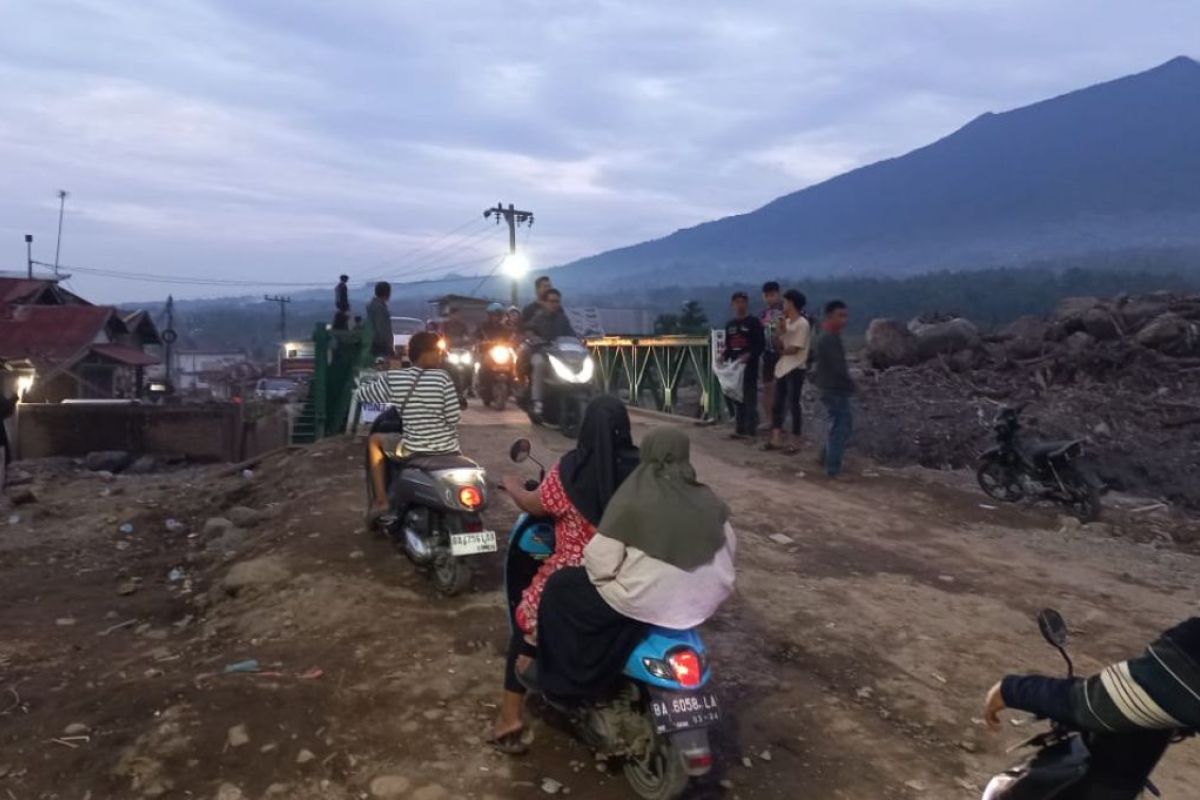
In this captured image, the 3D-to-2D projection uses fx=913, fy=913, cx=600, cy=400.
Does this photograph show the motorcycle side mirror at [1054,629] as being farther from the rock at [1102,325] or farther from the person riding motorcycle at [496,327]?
the rock at [1102,325]

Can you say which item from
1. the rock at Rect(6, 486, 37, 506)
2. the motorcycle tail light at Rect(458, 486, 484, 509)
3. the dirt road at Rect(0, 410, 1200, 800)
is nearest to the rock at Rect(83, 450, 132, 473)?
the rock at Rect(6, 486, 37, 506)

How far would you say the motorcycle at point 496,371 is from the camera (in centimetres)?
Result: 1332

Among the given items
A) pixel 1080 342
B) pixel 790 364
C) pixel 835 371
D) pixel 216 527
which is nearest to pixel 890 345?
pixel 1080 342

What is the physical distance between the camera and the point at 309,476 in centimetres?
946

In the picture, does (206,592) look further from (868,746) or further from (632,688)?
(868,746)

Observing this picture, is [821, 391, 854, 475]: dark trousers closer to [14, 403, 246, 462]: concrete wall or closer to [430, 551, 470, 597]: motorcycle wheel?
[430, 551, 470, 597]: motorcycle wheel

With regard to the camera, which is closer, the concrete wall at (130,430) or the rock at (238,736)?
the rock at (238,736)

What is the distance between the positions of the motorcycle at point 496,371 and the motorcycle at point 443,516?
7.24m

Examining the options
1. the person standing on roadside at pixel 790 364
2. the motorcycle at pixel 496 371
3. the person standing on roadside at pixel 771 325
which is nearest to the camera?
the person standing on roadside at pixel 790 364

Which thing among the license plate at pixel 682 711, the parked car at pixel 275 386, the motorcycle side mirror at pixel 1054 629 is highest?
the motorcycle side mirror at pixel 1054 629

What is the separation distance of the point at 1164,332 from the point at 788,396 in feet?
35.2

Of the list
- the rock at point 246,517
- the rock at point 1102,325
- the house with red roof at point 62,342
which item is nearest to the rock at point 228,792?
the rock at point 246,517

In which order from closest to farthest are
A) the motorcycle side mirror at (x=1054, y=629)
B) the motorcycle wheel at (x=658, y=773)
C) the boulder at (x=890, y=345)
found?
the motorcycle side mirror at (x=1054, y=629) → the motorcycle wheel at (x=658, y=773) → the boulder at (x=890, y=345)

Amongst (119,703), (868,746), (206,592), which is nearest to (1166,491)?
(868,746)
